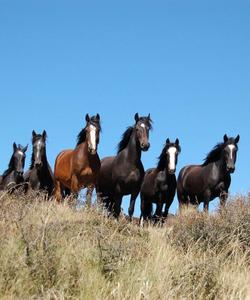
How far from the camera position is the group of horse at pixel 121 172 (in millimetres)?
14969

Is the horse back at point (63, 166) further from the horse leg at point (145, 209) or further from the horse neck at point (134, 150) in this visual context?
the horse leg at point (145, 209)

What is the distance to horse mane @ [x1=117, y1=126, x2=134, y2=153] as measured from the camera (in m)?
16.2

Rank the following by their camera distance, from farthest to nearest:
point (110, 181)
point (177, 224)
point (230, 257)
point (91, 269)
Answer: point (110, 181) → point (177, 224) → point (230, 257) → point (91, 269)

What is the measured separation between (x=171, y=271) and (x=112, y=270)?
0.89m

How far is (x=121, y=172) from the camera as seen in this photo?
1519 cm

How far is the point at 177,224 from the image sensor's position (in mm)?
11477

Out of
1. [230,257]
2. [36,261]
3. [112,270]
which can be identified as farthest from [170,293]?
[230,257]

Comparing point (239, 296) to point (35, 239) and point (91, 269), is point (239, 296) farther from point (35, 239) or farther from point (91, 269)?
point (35, 239)

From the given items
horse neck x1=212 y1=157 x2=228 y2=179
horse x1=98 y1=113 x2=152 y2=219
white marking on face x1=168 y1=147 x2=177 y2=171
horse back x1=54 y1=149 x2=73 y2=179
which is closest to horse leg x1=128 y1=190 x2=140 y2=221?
horse x1=98 y1=113 x2=152 y2=219

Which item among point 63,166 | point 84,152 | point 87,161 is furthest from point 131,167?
point 63,166

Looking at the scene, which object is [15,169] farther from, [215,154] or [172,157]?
[215,154]

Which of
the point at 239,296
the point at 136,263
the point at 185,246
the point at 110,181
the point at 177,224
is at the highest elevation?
the point at 110,181

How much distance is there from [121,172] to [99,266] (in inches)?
325

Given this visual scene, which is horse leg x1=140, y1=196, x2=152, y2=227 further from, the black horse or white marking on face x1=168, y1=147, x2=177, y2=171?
the black horse
